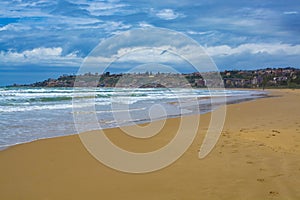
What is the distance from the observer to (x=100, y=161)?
6141mm

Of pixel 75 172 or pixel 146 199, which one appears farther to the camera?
pixel 75 172

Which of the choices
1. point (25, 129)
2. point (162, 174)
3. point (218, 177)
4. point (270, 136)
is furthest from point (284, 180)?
point (25, 129)

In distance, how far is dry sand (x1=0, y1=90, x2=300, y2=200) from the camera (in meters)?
4.27

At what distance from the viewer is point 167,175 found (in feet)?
16.8

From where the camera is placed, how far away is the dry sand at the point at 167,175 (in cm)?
427

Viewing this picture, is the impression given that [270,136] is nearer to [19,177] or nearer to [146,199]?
[146,199]

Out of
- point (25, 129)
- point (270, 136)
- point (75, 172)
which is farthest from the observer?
point (25, 129)

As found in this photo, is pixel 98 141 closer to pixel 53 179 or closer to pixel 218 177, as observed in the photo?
pixel 53 179

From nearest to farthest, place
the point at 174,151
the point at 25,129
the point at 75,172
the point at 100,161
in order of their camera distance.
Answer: the point at 75,172 < the point at 100,161 < the point at 174,151 < the point at 25,129

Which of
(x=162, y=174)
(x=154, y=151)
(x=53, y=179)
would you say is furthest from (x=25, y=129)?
(x=162, y=174)

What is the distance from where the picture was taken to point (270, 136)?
8273mm

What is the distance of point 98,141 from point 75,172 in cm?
307

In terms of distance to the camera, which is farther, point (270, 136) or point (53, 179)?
point (270, 136)

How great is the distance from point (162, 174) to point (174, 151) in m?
1.82
